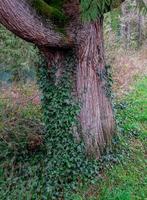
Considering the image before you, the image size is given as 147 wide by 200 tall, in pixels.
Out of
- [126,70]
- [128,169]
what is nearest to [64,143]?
[128,169]

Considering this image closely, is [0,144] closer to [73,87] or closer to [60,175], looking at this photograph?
[60,175]

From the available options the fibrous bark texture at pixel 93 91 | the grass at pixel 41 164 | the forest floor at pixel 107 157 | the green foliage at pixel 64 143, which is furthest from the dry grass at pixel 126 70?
the green foliage at pixel 64 143

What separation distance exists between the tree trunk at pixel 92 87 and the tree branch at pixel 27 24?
453mm

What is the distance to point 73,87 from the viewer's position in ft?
18.8

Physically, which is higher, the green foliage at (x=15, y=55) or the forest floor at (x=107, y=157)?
the green foliage at (x=15, y=55)

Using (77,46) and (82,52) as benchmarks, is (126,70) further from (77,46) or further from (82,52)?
(77,46)

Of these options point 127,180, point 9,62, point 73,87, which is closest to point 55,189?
point 127,180

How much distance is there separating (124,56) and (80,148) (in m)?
7.96

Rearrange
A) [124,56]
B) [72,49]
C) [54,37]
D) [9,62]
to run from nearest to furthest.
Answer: [54,37] → [72,49] → [9,62] → [124,56]

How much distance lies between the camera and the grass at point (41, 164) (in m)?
5.68

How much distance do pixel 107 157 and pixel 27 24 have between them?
2599mm

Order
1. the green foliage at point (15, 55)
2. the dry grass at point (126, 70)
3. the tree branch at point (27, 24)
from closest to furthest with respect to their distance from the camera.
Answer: the tree branch at point (27, 24) < the green foliage at point (15, 55) < the dry grass at point (126, 70)

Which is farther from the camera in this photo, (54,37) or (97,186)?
(97,186)

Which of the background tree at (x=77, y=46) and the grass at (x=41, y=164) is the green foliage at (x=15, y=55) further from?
the background tree at (x=77, y=46)
